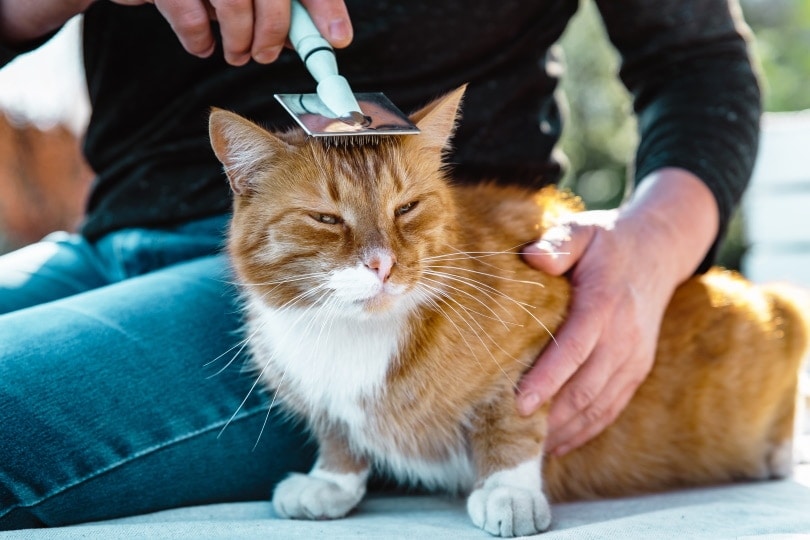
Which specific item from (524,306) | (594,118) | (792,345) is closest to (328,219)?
A: (524,306)

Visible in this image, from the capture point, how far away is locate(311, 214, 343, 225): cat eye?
50.6 inches

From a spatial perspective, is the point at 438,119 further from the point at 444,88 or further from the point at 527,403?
the point at 527,403

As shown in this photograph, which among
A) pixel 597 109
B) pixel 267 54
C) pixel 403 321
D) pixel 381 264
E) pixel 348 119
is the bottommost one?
pixel 403 321

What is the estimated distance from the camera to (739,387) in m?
1.65

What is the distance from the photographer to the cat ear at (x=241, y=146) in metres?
1.26

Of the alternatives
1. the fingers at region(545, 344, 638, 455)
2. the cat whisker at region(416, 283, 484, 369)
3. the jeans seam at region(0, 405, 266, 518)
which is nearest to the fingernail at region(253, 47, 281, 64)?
the cat whisker at region(416, 283, 484, 369)

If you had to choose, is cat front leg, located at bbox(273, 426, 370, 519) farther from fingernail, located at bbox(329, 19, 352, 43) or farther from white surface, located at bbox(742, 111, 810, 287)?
white surface, located at bbox(742, 111, 810, 287)

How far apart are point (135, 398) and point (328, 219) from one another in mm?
479

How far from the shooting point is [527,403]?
1348 millimetres

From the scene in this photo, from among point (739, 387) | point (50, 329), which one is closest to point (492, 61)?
point (739, 387)

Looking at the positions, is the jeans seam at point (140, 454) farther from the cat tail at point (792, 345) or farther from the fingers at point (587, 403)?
the cat tail at point (792, 345)

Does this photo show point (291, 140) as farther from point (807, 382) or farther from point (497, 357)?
point (807, 382)

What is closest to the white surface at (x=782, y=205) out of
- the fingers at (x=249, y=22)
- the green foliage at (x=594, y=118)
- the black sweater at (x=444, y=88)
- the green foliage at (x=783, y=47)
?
the black sweater at (x=444, y=88)

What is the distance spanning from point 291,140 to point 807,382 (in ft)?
5.22
